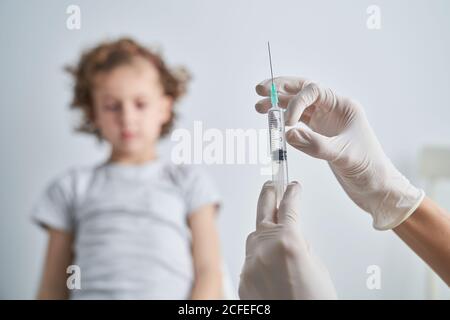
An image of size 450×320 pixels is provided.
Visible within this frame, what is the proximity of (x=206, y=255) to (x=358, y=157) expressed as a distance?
0.68m

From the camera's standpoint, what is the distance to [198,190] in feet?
4.65

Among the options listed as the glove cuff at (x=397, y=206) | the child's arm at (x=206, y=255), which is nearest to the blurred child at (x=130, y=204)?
the child's arm at (x=206, y=255)

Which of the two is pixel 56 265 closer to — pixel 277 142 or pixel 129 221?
pixel 129 221

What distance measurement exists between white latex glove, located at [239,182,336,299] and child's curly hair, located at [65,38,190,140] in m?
0.91

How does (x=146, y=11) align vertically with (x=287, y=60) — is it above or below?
above

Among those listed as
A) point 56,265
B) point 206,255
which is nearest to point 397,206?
point 206,255

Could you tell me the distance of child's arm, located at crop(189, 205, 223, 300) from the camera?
131cm

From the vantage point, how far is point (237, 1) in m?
1.41

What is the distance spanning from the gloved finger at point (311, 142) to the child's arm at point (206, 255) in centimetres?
67

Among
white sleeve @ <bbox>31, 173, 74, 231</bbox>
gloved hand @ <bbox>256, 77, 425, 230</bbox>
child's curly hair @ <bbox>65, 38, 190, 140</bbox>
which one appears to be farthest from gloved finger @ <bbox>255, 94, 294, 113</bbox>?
white sleeve @ <bbox>31, 173, 74, 231</bbox>

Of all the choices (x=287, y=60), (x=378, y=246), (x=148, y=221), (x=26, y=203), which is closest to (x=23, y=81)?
(x=26, y=203)

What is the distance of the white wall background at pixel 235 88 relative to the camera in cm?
144
